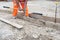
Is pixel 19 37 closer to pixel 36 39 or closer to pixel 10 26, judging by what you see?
pixel 36 39

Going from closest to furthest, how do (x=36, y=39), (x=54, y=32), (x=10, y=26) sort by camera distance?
(x=36, y=39)
(x=54, y=32)
(x=10, y=26)

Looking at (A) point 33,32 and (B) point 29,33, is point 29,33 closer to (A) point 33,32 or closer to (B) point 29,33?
(B) point 29,33

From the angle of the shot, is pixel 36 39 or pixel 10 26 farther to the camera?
pixel 10 26

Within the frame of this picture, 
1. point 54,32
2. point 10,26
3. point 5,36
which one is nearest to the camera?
point 5,36

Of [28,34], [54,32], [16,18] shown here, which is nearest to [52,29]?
[54,32]

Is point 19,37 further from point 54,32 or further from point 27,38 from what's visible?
point 54,32

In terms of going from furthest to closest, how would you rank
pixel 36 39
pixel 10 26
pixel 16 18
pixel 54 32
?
pixel 16 18 < pixel 10 26 < pixel 54 32 < pixel 36 39

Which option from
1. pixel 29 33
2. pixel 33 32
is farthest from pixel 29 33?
pixel 33 32

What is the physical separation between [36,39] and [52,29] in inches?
37.6

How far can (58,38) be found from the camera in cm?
359

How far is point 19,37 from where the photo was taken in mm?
3650

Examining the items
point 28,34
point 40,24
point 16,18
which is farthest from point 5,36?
point 16,18

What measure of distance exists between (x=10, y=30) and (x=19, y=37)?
61cm

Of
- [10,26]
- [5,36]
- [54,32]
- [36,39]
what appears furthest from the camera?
[10,26]
